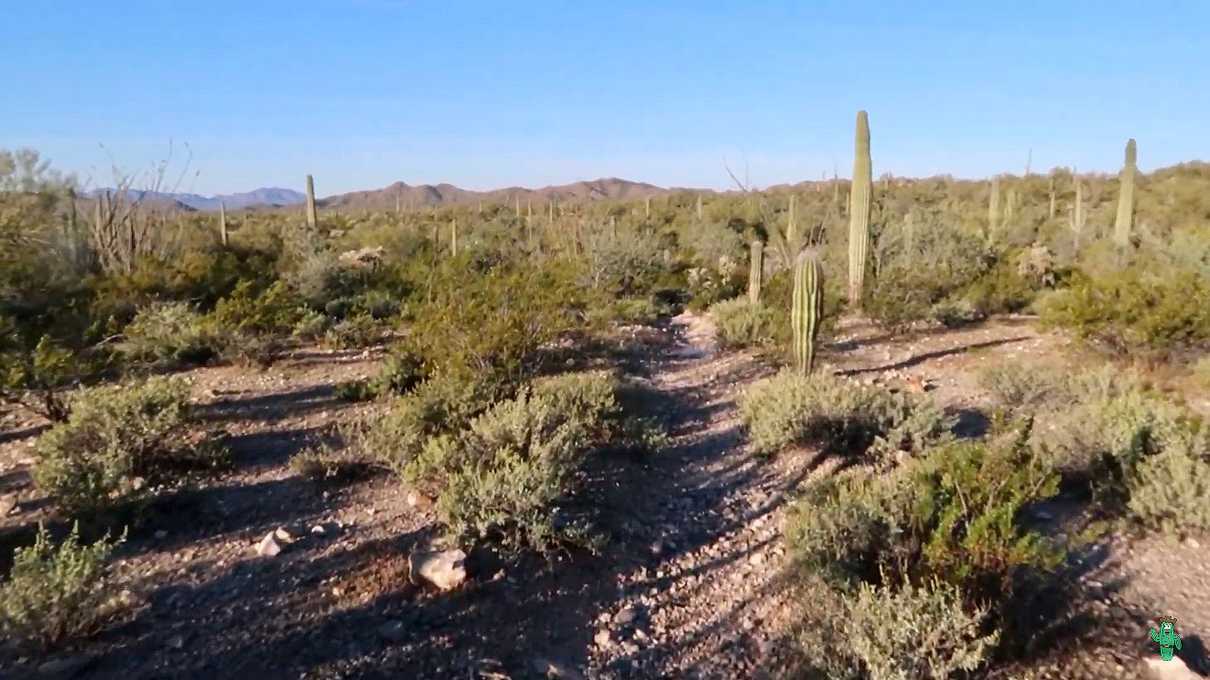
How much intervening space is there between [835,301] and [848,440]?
600cm

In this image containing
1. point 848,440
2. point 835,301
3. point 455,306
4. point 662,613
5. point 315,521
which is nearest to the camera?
point 662,613

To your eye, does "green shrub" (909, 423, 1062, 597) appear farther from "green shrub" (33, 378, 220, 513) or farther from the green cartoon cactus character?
"green shrub" (33, 378, 220, 513)

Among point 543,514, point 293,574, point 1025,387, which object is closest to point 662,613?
point 543,514

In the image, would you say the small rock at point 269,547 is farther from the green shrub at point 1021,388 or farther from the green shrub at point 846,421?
the green shrub at point 1021,388

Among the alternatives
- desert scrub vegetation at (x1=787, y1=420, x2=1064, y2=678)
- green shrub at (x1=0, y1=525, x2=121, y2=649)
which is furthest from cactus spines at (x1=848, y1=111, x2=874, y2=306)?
green shrub at (x1=0, y1=525, x2=121, y2=649)

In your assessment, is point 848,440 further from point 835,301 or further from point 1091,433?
point 835,301

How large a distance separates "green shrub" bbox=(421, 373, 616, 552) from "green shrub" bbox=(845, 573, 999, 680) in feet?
5.79

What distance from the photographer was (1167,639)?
3.41m

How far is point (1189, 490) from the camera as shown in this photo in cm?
461

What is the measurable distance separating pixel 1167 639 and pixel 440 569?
3.52 m

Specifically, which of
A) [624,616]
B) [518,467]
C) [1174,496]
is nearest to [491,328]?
[518,467]

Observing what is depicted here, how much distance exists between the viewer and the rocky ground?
3529mm

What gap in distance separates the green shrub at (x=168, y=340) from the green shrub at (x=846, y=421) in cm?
654

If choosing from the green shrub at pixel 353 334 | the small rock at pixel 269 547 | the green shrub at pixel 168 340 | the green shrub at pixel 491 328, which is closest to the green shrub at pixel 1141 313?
the green shrub at pixel 491 328
